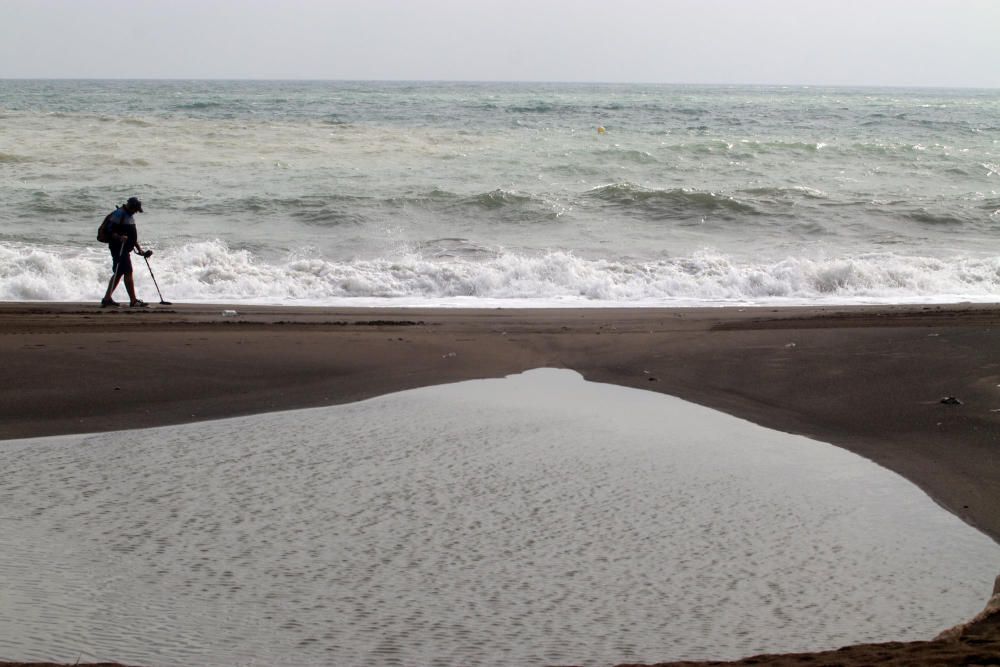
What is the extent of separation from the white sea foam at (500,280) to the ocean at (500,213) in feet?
0.14

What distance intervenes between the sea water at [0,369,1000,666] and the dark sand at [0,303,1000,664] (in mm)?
484

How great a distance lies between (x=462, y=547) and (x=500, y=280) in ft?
34.8

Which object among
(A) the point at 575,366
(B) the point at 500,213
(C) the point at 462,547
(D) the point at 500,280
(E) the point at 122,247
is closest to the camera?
(C) the point at 462,547

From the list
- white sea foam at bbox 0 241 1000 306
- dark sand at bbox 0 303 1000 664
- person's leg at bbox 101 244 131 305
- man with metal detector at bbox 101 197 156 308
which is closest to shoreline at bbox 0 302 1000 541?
dark sand at bbox 0 303 1000 664

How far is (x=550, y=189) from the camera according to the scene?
2386 cm

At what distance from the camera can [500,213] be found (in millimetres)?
20984

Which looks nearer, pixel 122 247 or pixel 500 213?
pixel 122 247

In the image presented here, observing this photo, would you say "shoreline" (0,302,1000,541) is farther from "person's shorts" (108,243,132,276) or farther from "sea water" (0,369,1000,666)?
"person's shorts" (108,243,132,276)

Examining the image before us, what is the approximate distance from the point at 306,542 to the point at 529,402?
3.22 meters

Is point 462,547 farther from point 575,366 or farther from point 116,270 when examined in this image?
point 116,270

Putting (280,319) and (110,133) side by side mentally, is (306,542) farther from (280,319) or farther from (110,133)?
(110,133)

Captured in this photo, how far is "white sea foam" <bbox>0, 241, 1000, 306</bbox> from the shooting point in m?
14.1

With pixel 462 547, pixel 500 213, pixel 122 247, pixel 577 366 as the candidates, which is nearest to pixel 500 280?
pixel 122 247

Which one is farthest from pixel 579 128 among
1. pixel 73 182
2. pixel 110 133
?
pixel 73 182
